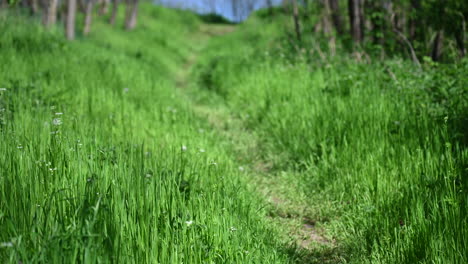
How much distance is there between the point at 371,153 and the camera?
3.74 meters

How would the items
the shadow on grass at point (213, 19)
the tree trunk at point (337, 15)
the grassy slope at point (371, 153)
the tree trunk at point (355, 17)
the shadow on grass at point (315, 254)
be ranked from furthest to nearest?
the shadow on grass at point (213, 19) → the tree trunk at point (337, 15) → the tree trunk at point (355, 17) → the shadow on grass at point (315, 254) → the grassy slope at point (371, 153)

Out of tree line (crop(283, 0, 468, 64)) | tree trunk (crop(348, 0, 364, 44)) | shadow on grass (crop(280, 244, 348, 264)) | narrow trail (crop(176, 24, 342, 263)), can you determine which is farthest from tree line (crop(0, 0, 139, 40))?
tree trunk (crop(348, 0, 364, 44))

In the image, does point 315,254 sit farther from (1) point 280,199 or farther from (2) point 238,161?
(2) point 238,161

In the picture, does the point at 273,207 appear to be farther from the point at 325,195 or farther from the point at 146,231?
the point at 146,231

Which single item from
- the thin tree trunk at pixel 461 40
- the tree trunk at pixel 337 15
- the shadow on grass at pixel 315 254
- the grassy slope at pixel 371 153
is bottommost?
the shadow on grass at pixel 315 254

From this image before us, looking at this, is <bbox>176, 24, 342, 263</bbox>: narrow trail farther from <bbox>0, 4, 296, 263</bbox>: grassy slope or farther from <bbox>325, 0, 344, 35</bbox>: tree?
<bbox>325, 0, 344, 35</bbox>: tree

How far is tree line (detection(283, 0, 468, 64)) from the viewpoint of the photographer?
6.42m

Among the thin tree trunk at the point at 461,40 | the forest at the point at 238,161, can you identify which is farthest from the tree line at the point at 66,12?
the thin tree trunk at the point at 461,40

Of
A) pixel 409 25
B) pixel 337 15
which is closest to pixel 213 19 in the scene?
pixel 337 15

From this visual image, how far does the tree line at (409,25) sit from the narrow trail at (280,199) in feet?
8.35

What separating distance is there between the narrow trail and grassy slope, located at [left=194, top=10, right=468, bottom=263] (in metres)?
0.03

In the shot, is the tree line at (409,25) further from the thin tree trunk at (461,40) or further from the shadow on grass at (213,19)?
the shadow on grass at (213,19)

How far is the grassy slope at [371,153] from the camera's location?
97.8 inches

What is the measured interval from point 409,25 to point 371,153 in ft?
21.2
